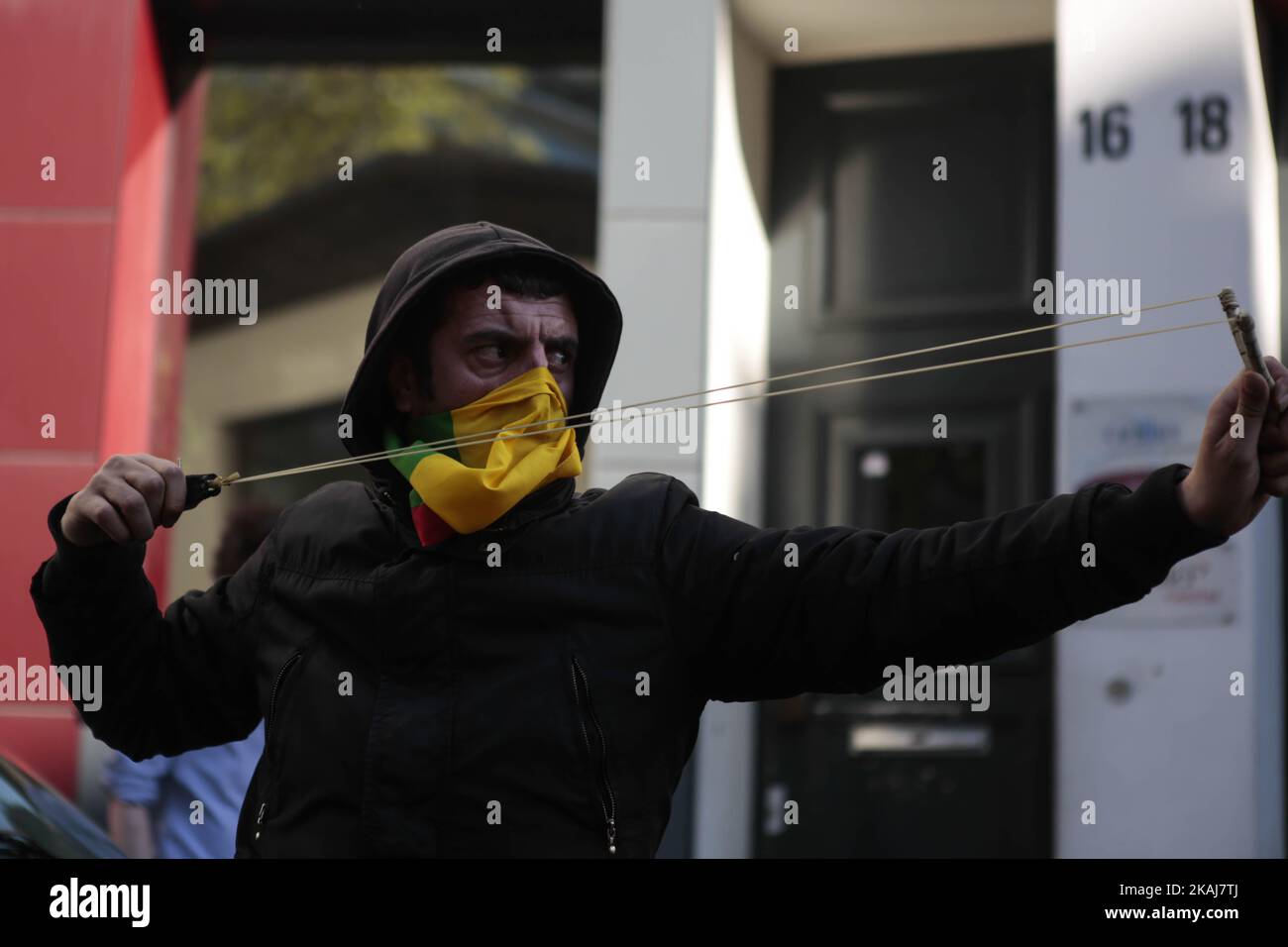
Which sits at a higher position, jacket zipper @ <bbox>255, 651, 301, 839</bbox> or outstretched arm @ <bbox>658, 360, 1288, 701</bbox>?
outstretched arm @ <bbox>658, 360, 1288, 701</bbox>

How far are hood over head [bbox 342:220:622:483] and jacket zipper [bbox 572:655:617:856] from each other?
438 mm

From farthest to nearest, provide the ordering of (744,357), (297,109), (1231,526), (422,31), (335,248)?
(335,248) → (297,109) → (422,31) → (744,357) → (1231,526)

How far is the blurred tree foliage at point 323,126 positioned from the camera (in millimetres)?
7273

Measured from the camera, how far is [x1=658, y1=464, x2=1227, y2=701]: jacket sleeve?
5.64ft

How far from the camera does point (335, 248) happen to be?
342 inches

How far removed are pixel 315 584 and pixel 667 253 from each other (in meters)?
3.28

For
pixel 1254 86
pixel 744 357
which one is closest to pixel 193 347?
pixel 744 357

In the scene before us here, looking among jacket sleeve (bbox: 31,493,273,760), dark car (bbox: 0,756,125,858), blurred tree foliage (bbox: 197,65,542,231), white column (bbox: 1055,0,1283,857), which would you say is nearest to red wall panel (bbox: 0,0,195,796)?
blurred tree foliage (bbox: 197,65,542,231)

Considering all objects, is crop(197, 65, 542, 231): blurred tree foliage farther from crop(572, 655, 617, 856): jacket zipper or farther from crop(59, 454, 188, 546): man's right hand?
crop(572, 655, 617, 856): jacket zipper

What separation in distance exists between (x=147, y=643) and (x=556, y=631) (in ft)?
1.96

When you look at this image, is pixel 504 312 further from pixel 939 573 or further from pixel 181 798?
pixel 181 798

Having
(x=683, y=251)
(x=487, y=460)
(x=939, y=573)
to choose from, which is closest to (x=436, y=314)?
(x=487, y=460)

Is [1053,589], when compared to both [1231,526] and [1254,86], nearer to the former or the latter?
[1231,526]

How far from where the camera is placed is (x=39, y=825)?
222 cm
